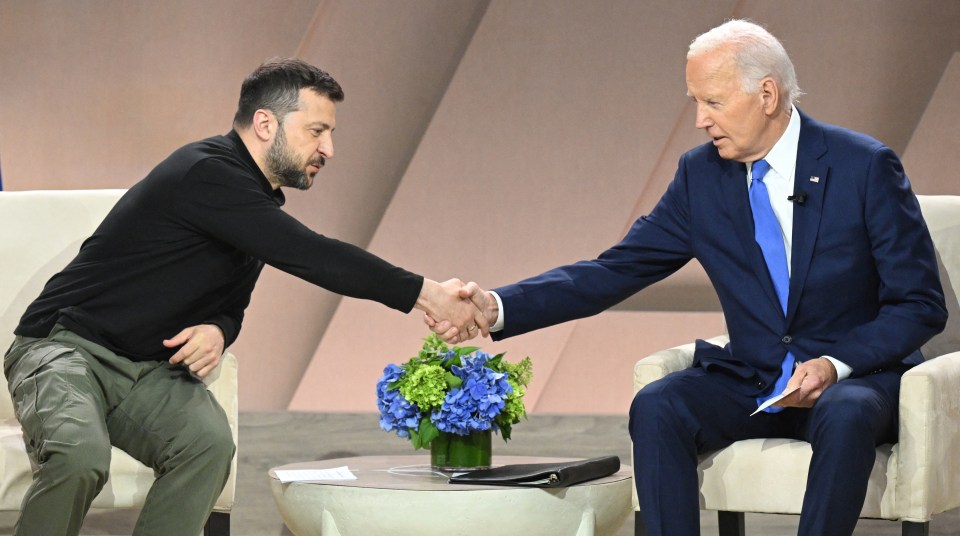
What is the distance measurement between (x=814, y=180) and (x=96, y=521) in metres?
2.61

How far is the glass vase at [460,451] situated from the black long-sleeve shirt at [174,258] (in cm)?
39

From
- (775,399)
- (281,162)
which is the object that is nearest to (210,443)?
(281,162)

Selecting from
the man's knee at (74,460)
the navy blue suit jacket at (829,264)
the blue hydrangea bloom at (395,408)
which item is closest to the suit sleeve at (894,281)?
the navy blue suit jacket at (829,264)

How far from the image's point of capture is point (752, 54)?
272cm

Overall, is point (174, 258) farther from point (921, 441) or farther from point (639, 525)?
point (921, 441)

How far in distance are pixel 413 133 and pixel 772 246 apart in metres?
1.74

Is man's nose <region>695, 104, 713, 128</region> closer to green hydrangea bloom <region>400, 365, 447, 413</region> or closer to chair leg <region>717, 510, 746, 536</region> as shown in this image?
green hydrangea bloom <region>400, 365, 447, 413</region>

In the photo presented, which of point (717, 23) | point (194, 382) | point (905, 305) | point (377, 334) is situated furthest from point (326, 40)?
point (905, 305)

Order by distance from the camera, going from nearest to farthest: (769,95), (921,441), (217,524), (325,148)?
(921,441) → (769,95) → (217,524) → (325,148)

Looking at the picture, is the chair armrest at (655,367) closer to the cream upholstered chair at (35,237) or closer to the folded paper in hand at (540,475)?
the folded paper in hand at (540,475)

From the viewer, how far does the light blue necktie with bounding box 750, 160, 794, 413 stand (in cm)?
268

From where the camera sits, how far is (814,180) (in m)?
2.70

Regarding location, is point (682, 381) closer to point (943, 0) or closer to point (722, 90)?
point (722, 90)

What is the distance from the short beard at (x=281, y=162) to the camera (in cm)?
291
